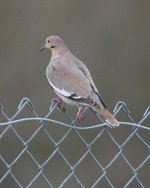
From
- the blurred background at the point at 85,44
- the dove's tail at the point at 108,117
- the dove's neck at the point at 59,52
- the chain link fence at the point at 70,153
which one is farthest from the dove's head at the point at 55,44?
the blurred background at the point at 85,44

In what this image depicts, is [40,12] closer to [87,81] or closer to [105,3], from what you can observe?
[105,3]

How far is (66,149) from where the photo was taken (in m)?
11.5

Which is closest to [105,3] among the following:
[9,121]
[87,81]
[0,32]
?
[0,32]

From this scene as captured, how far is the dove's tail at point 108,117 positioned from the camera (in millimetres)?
5946

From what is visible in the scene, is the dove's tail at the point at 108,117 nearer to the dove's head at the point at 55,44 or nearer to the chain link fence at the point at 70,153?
the dove's head at the point at 55,44

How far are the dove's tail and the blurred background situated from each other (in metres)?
5.16

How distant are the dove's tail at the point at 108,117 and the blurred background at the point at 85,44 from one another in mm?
5158

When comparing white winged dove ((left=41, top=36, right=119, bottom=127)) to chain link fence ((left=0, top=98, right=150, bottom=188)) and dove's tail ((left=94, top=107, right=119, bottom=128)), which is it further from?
chain link fence ((left=0, top=98, right=150, bottom=188))

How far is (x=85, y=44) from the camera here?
1198 cm

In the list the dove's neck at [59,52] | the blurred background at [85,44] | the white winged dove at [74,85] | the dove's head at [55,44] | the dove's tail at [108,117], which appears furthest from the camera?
the blurred background at [85,44]

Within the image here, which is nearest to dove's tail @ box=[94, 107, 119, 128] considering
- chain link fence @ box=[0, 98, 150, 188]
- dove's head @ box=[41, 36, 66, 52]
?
dove's head @ box=[41, 36, 66, 52]

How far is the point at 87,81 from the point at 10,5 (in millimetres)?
5750

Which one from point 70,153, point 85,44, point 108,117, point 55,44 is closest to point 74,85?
point 108,117

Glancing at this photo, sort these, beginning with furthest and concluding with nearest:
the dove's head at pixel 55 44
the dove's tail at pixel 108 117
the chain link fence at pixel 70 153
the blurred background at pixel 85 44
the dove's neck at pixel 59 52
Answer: the blurred background at pixel 85 44 < the chain link fence at pixel 70 153 < the dove's head at pixel 55 44 < the dove's neck at pixel 59 52 < the dove's tail at pixel 108 117
